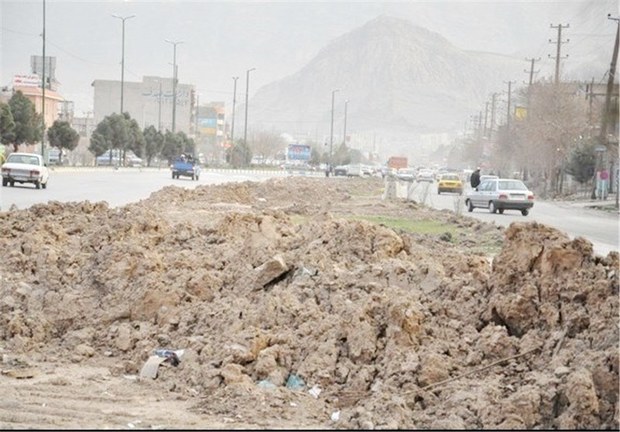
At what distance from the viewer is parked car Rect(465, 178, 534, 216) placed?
44344 mm

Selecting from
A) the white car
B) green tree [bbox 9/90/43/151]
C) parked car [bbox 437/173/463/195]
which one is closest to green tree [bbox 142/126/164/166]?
green tree [bbox 9/90/43/151]

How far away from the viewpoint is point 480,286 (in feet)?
34.7

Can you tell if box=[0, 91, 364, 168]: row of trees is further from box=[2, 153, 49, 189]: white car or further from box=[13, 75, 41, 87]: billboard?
box=[2, 153, 49, 189]: white car

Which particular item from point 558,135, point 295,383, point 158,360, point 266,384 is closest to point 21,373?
point 158,360

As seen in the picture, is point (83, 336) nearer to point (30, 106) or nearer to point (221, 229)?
point (221, 229)

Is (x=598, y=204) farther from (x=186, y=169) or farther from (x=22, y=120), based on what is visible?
(x=22, y=120)

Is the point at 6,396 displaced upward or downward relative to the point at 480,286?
downward

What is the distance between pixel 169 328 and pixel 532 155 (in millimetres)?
80417

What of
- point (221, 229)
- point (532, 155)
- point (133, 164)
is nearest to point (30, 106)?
point (532, 155)

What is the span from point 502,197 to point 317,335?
35.0 m

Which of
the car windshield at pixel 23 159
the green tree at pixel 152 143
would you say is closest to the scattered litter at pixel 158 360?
the car windshield at pixel 23 159

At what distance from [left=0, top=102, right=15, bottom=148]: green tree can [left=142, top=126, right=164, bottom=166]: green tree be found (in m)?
49.7

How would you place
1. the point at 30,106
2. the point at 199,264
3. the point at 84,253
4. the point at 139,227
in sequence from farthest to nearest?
the point at 30,106 < the point at 139,227 < the point at 84,253 < the point at 199,264

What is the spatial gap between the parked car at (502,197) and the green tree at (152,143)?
8359cm
